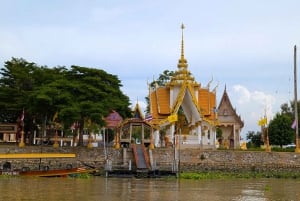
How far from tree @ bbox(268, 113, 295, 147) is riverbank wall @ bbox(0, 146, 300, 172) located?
15555mm

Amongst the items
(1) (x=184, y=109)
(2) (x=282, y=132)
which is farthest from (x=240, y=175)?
(2) (x=282, y=132)

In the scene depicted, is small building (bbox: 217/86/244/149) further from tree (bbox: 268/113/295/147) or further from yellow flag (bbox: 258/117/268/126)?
yellow flag (bbox: 258/117/268/126)

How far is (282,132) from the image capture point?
2211 inches

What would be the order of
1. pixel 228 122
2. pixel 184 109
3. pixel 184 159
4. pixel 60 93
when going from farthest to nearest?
pixel 228 122
pixel 184 109
pixel 184 159
pixel 60 93

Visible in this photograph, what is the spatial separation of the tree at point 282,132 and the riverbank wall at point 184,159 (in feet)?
51.0

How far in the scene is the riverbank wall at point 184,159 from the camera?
3831cm

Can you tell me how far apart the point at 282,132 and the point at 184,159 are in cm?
2019

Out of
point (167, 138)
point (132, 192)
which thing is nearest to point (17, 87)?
point (167, 138)

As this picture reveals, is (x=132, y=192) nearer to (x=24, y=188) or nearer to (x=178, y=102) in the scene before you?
(x=24, y=188)

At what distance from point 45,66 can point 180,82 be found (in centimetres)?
Answer: 1217

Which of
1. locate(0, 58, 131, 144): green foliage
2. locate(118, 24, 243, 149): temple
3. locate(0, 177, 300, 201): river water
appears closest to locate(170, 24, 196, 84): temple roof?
locate(118, 24, 243, 149): temple

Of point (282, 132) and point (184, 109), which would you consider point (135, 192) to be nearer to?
point (184, 109)

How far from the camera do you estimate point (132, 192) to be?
79.4ft

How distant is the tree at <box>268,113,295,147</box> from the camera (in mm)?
56094
